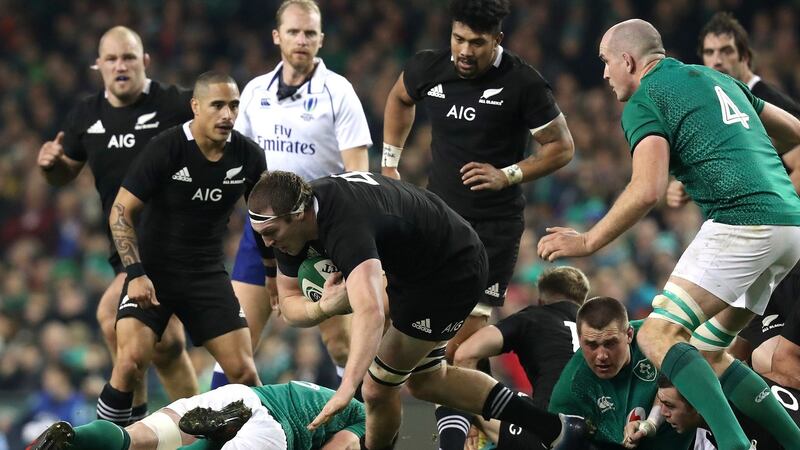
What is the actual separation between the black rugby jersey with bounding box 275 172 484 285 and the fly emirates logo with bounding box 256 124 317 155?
1.82 m

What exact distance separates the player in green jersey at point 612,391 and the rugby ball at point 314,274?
141 centimetres

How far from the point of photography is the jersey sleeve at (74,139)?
8.00 meters

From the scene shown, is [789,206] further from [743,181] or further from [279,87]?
[279,87]

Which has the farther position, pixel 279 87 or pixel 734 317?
pixel 279 87

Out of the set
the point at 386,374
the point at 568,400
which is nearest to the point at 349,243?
the point at 386,374

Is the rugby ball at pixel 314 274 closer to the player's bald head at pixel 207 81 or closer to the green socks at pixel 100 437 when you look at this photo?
the green socks at pixel 100 437

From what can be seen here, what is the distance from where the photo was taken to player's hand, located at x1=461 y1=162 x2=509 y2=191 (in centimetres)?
691

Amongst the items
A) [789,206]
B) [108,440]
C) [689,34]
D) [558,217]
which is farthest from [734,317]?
[689,34]

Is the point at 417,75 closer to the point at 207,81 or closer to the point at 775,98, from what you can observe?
the point at 207,81

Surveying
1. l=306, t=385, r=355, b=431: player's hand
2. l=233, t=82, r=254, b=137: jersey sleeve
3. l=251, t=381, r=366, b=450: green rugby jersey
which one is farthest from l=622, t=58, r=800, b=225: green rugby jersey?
l=233, t=82, r=254, b=137: jersey sleeve

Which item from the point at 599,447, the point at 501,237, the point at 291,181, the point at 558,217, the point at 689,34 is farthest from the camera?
the point at 689,34

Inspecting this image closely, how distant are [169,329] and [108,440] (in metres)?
1.65

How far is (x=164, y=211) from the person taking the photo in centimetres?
727

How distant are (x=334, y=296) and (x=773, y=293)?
2.80m
